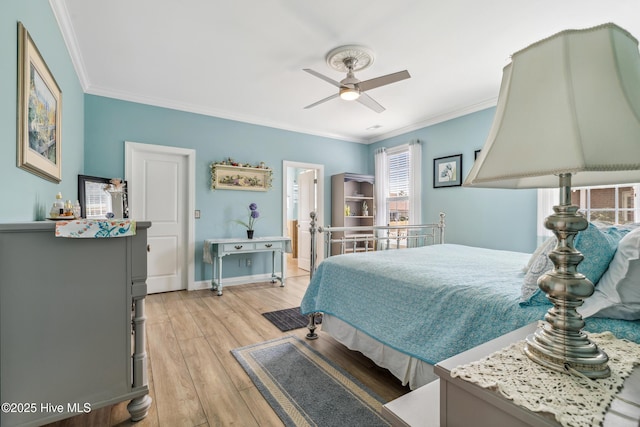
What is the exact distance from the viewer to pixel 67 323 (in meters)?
1.37

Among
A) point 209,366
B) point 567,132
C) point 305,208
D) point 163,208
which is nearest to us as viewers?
point 567,132

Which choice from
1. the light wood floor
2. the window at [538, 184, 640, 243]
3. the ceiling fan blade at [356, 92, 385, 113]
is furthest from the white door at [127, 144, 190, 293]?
the window at [538, 184, 640, 243]

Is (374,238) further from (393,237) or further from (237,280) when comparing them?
(237,280)

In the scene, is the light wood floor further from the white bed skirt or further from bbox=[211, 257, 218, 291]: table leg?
bbox=[211, 257, 218, 291]: table leg

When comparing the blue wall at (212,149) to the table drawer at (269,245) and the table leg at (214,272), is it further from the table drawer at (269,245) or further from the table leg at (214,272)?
the table drawer at (269,245)

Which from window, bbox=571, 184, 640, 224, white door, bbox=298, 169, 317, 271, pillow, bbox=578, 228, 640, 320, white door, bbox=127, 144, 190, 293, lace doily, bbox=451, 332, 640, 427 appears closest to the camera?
lace doily, bbox=451, 332, 640, 427

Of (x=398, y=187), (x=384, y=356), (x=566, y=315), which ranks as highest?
(x=398, y=187)

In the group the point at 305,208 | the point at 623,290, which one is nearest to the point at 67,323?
the point at 623,290

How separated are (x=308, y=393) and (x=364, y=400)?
337 mm

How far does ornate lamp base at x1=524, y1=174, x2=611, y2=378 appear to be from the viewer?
0.66m

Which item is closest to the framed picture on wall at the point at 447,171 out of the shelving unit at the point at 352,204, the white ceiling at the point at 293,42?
the white ceiling at the point at 293,42

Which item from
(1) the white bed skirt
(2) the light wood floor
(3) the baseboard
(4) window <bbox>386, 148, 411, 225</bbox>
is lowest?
(2) the light wood floor

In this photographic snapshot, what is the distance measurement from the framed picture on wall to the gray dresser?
403cm

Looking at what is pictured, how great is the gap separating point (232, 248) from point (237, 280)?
664 mm
